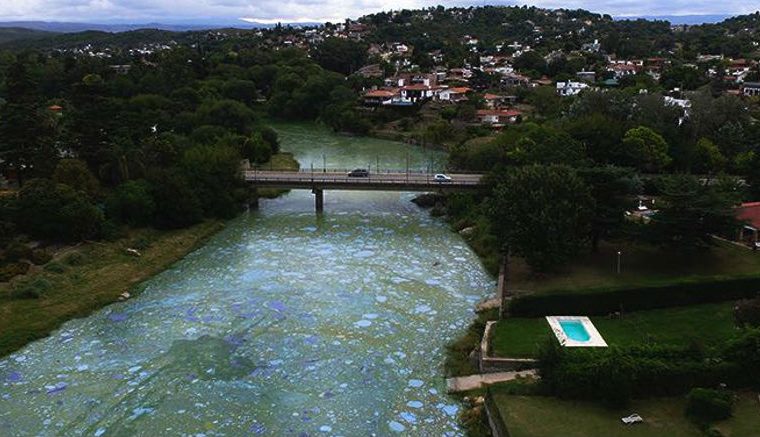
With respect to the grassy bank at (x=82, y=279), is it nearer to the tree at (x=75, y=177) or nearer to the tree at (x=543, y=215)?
the tree at (x=75, y=177)

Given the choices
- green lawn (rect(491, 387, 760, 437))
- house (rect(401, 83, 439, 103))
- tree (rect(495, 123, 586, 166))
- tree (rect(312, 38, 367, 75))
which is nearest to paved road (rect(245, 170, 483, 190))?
tree (rect(495, 123, 586, 166))

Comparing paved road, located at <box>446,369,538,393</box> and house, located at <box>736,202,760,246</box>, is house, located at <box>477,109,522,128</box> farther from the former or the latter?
paved road, located at <box>446,369,538,393</box>

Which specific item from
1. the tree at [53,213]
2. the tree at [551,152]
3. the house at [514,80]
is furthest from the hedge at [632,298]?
the house at [514,80]

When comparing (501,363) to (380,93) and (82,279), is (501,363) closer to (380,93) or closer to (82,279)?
(82,279)

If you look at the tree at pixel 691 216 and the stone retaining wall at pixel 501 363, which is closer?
the stone retaining wall at pixel 501 363

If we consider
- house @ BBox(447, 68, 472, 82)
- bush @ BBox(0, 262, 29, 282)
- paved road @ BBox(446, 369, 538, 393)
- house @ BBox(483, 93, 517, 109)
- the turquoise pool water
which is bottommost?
paved road @ BBox(446, 369, 538, 393)

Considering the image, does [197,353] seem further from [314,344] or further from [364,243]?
[364,243]

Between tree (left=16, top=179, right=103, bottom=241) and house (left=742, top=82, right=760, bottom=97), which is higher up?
house (left=742, top=82, right=760, bottom=97)

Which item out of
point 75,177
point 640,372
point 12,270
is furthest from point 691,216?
point 75,177
